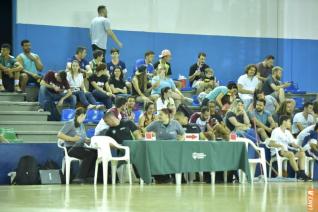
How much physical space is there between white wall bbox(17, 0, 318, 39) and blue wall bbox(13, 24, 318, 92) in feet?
0.59

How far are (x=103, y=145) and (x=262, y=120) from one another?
4732mm

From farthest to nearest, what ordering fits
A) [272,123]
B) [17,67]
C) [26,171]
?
1. [272,123]
2. [17,67]
3. [26,171]

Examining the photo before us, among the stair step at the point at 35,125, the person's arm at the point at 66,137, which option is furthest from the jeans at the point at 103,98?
the person's arm at the point at 66,137

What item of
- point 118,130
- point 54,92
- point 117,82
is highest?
point 117,82

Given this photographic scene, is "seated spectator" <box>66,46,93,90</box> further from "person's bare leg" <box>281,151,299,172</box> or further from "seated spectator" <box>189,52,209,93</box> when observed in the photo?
"person's bare leg" <box>281,151,299,172</box>

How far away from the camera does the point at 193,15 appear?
21531mm

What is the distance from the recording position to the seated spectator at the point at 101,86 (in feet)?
55.0

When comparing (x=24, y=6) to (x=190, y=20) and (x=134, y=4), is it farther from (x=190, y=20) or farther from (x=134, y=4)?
(x=190, y=20)

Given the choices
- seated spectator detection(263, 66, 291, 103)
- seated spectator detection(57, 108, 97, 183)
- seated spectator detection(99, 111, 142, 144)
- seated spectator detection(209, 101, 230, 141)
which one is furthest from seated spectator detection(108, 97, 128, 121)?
seated spectator detection(263, 66, 291, 103)

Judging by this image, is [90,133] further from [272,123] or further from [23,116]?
[272,123]

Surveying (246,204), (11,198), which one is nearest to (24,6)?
(11,198)

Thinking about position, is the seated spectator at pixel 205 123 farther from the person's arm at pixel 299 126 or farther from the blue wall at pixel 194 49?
the blue wall at pixel 194 49

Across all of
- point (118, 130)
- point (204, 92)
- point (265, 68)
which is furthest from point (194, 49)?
point (118, 130)

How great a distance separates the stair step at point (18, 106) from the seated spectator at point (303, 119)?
5.90 meters
